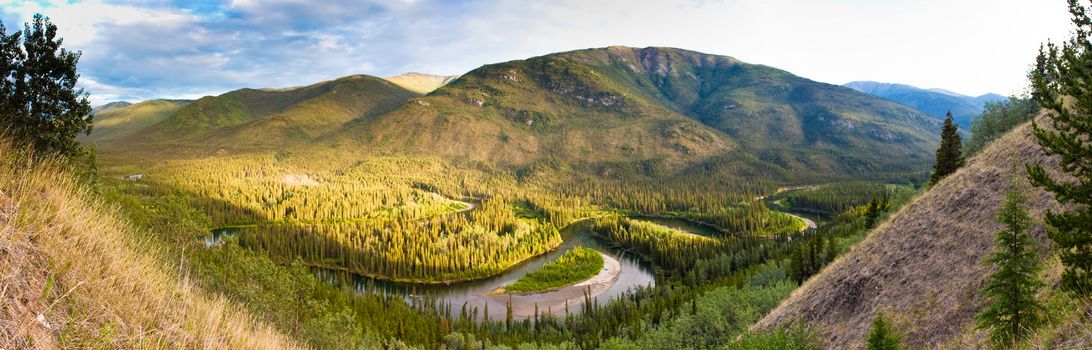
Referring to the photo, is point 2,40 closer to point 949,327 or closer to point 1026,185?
point 949,327

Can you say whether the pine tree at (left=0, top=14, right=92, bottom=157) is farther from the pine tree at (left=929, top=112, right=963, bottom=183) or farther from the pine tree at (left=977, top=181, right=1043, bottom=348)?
the pine tree at (left=929, top=112, right=963, bottom=183)

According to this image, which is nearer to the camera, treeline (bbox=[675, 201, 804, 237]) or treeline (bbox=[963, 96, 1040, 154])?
treeline (bbox=[963, 96, 1040, 154])

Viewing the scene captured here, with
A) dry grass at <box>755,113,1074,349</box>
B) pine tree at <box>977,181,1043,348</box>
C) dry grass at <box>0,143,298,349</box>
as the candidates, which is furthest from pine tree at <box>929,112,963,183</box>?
dry grass at <box>0,143,298,349</box>

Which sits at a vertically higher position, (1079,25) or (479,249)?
(1079,25)

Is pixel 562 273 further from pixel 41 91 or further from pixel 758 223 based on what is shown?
pixel 41 91

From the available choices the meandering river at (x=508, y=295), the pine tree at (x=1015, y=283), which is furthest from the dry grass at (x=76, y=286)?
the meandering river at (x=508, y=295)

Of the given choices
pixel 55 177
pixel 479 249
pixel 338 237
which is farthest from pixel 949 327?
pixel 338 237

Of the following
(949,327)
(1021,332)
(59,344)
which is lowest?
(949,327)

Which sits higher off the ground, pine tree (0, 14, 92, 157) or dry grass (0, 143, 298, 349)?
pine tree (0, 14, 92, 157)
